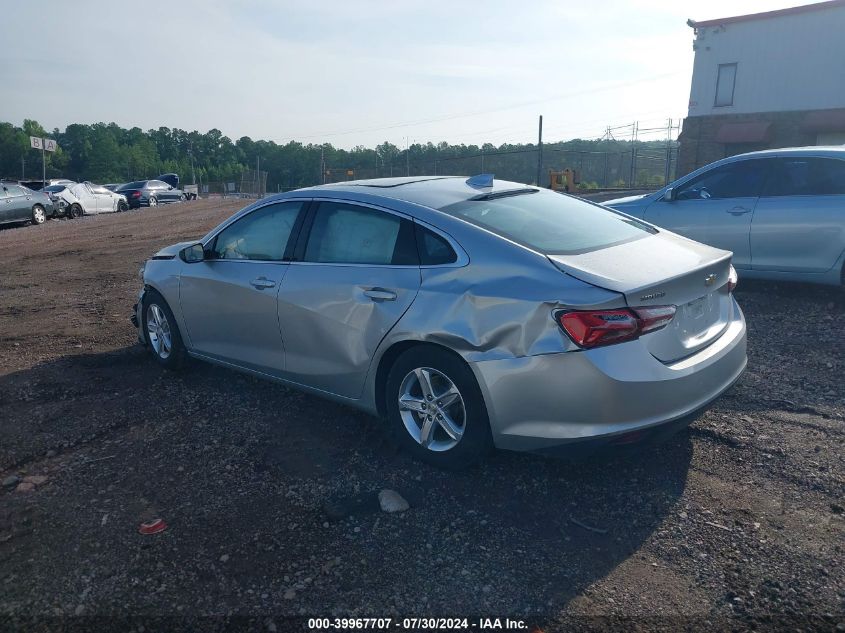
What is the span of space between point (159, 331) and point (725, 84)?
28.6 meters

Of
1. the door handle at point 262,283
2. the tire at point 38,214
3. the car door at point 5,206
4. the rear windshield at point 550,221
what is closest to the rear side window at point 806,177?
the rear windshield at point 550,221

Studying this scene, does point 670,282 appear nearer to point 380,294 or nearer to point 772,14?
point 380,294

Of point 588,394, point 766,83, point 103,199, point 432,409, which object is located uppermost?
point 766,83

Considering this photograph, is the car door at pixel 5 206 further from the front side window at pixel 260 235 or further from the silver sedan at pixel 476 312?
the silver sedan at pixel 476 312

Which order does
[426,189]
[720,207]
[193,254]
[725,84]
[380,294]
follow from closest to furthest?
1. [380,294]
2. [426,189]
3. [193,254]
4. [720,207]
5. [725,84]

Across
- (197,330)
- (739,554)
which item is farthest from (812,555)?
(197,330)

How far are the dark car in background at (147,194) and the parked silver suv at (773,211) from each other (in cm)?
3205

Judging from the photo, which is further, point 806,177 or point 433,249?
point 806,177

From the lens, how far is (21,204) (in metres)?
23.8

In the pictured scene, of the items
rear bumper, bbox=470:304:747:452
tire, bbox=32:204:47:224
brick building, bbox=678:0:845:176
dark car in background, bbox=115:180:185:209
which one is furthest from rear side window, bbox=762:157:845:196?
dark car in background, bbox=115:180:185:209

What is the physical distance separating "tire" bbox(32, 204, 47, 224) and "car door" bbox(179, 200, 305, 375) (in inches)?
894

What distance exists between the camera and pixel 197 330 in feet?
18.2

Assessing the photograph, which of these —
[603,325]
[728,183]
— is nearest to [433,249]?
[603,325]

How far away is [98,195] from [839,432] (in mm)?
31796
